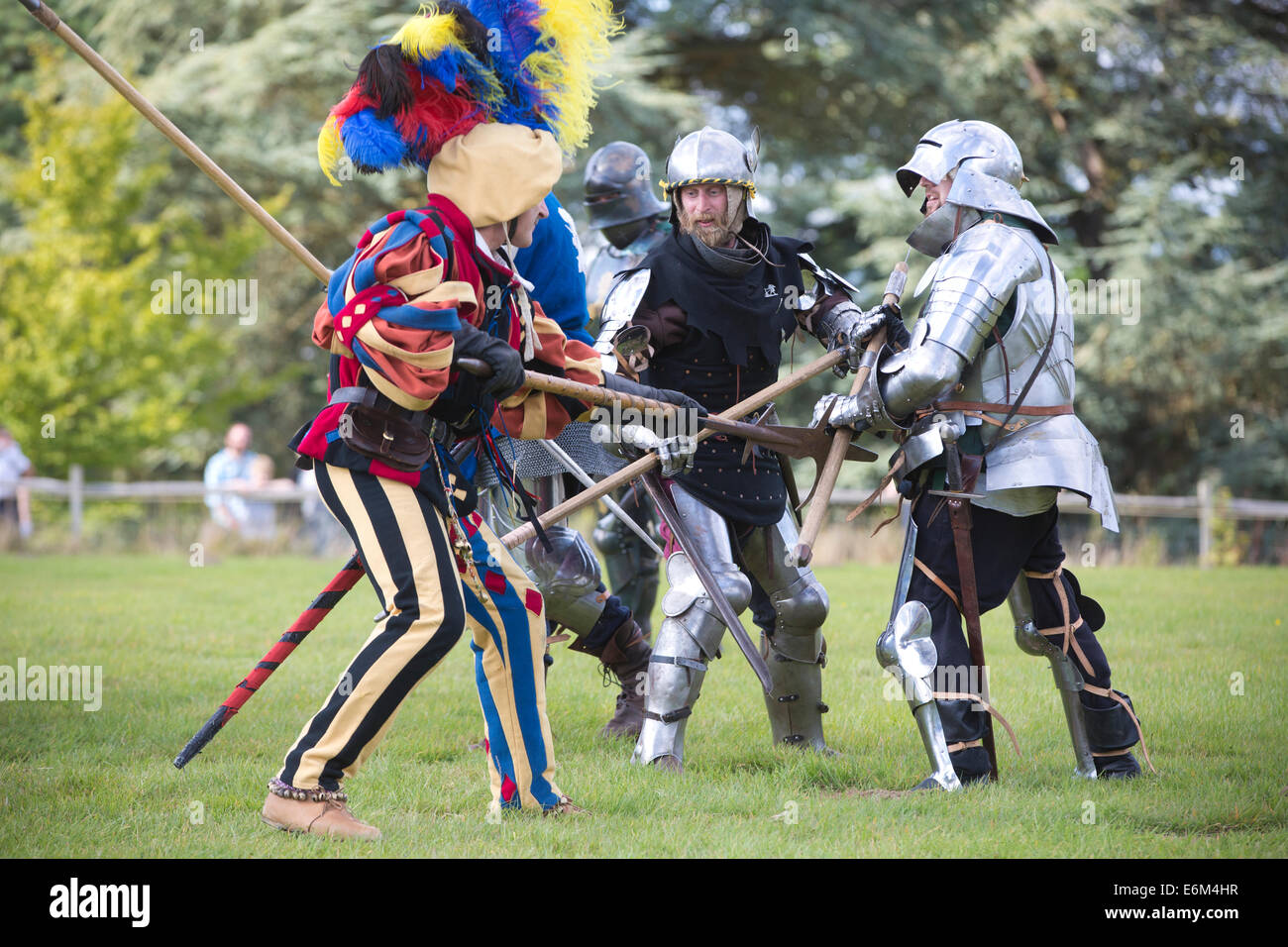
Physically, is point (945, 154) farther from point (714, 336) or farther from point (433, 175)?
point (433, 175)

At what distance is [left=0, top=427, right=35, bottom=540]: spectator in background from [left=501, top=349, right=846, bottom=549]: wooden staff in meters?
10.5

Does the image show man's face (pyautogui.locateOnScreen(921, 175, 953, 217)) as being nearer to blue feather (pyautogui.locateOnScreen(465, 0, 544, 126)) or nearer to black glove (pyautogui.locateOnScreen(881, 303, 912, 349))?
black glove (pyautogui.locateOnScreen(881, 303, 912, 349))

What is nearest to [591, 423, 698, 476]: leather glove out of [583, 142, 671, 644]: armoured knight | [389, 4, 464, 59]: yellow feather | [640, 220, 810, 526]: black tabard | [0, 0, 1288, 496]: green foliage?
[640, 220, 810, 526]: black tabard

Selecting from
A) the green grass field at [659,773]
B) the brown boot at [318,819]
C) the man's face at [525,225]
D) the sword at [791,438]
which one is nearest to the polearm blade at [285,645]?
the green grass field at [659,773]

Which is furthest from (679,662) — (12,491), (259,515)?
(12,491)

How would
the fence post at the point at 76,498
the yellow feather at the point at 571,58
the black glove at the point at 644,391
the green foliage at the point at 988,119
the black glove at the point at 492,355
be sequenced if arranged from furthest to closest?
1. the green foliage at the point at 988,119
2. the fence post at the point at 76,498
3. the black glove at the point at 644,391
4. the yellow feather at the point at 571,58
5. the black glove at the point at 492,355

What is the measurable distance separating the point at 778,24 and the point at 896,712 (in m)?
13.0

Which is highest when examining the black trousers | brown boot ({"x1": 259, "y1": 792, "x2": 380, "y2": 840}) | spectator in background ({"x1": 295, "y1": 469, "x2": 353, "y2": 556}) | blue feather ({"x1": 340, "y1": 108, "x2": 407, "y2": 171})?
blue feather ({"x1": 340, "y1": 108, "x2": 407, "y2": 171})

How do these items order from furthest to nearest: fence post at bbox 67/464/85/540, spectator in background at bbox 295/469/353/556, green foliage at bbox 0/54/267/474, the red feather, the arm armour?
green foliage at bbox 0/54/267/474 → fence post at bbox 67/464/85/540 → spectator in background at bbox 295/469/353/556 → the arm armour → the red feather

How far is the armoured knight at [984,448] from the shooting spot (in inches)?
170

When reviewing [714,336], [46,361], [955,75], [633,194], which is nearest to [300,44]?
[46,361]

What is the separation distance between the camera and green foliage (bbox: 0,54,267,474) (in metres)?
16.8

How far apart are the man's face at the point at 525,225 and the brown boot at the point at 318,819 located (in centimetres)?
167

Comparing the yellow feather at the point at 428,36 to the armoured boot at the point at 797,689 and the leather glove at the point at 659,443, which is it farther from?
the armoured boot at the point at 797,689
